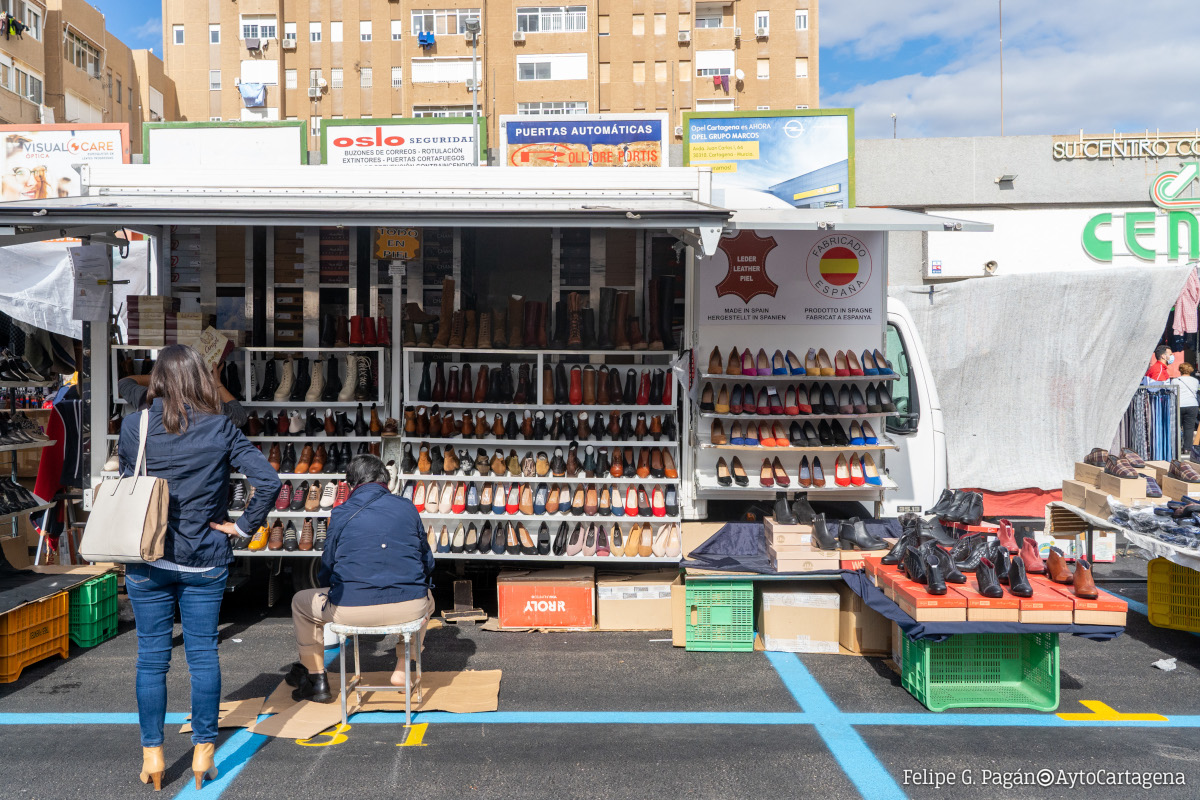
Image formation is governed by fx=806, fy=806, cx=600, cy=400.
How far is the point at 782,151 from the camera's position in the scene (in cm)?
Answer: 1325

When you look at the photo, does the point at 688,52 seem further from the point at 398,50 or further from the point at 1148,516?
the point at 1148,516

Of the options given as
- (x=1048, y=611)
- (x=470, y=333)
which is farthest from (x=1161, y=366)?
(x=470, y=333)

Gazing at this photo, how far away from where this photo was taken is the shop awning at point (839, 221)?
5289 mm

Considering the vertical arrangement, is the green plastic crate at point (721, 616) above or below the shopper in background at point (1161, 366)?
below

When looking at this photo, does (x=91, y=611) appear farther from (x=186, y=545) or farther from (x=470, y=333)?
(x=470, y=333)

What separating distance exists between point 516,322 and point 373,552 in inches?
108

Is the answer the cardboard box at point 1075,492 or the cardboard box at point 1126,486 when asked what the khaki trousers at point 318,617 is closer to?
the cardboard box at point 1126,486

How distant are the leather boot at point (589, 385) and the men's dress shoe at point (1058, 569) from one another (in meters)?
3.21

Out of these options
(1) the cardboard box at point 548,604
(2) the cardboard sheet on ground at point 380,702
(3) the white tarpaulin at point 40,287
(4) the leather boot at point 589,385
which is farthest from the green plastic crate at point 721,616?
(3) the white tarpaulin at point 40,287

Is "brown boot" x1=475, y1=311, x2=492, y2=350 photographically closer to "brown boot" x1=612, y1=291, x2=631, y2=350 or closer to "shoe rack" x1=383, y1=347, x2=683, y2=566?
"shoe rack" x1=383, y1=347, x2=683, y2=566

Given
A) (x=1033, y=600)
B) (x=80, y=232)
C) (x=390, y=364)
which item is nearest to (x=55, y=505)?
(x=80, y=232)

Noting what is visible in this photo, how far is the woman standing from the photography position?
3447mm

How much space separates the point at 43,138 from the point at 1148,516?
641 inches

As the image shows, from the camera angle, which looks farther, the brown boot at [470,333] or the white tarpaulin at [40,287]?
the white tarpaulin at [40,287]
